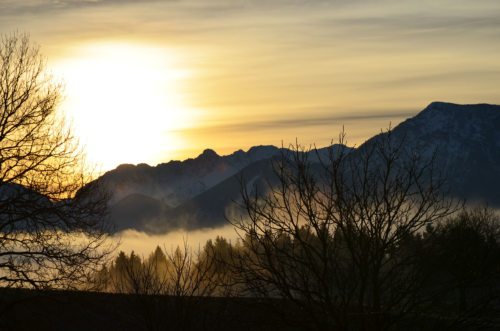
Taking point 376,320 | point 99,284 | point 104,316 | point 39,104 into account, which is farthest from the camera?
point 104,316

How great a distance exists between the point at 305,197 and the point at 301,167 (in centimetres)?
66

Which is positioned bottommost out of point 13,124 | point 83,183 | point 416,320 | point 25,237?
point 416,320

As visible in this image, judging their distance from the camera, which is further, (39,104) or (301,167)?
(39,104)

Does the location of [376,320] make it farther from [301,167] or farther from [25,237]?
[25,237]

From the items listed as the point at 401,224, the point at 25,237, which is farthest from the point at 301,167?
the point at 25,237

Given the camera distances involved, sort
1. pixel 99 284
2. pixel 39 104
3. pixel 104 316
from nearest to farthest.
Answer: pixel 99 284, pixel 39 104, pixel 104 316

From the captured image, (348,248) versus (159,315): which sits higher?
(348,248)

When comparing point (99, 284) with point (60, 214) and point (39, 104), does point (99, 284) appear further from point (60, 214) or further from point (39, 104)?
point (39, 104)

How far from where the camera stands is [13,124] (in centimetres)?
2255

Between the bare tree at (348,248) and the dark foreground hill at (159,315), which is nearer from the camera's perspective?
the bare tree at (348,248)

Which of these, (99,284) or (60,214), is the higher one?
(60,214)

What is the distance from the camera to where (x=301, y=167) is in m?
15.6

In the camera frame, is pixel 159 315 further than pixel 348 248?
Yes

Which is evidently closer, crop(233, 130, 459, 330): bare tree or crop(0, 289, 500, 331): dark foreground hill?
crop(233, 130, 459, 330): bare tree
